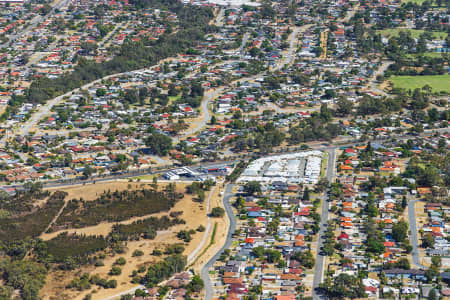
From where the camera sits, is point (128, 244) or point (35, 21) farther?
point (35, 21)

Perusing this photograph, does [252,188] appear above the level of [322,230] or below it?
above

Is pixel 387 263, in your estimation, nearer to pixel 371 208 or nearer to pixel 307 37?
pixel 371 208

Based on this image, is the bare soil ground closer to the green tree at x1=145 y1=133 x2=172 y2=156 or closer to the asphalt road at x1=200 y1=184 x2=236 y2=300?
the asphalt road at x1=200 y1=184 x2=236 y2=300

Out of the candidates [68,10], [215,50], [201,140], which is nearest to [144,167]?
[201,140]

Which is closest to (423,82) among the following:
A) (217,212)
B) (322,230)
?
(322,230)

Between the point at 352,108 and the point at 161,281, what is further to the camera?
the point at 352,108

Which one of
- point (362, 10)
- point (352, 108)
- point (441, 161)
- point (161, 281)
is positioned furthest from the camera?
point (362, 10)

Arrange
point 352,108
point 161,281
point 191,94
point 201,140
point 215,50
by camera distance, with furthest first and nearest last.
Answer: point 215,50
point 191,94
point 352,108
point 201,140
point 161,281

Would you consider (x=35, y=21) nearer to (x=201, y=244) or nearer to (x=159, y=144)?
(x=159, y=144)
